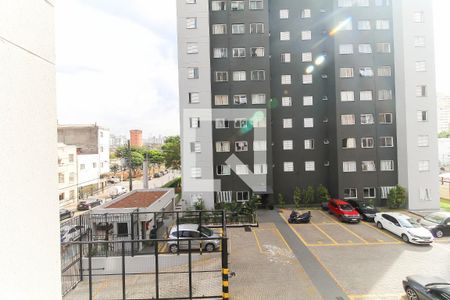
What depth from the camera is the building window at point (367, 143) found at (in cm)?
2748

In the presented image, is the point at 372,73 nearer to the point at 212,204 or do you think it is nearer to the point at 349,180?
the point at 349,180

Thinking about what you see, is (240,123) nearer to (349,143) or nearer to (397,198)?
(349,143)

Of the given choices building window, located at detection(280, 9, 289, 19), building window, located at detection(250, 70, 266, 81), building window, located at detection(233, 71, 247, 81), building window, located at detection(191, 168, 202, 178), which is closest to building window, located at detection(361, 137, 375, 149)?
building window, located at detection(250, 70, 266, 81)

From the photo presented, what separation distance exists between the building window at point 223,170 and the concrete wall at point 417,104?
17140 millimetres

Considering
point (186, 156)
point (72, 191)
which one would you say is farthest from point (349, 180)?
point (72, 191)

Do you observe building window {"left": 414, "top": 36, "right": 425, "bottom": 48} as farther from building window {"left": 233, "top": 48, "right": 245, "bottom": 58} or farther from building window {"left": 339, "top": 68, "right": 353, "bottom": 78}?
building window {"left": 233, "top": 48, "right": 245, "bottom": 58}

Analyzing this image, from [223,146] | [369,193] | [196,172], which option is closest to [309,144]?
[369,193]

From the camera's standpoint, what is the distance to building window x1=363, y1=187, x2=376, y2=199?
27375 mm

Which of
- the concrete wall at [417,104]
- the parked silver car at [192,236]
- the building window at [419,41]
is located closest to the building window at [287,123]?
the concrete wall at [417,104]

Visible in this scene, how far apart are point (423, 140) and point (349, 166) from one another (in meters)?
7.07

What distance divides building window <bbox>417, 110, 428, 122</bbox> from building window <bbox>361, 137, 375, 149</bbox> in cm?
442

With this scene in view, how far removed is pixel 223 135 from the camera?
2739 cm

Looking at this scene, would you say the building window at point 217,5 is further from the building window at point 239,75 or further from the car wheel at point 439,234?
the car wheel at point 439,234

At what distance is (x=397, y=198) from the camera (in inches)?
1022
